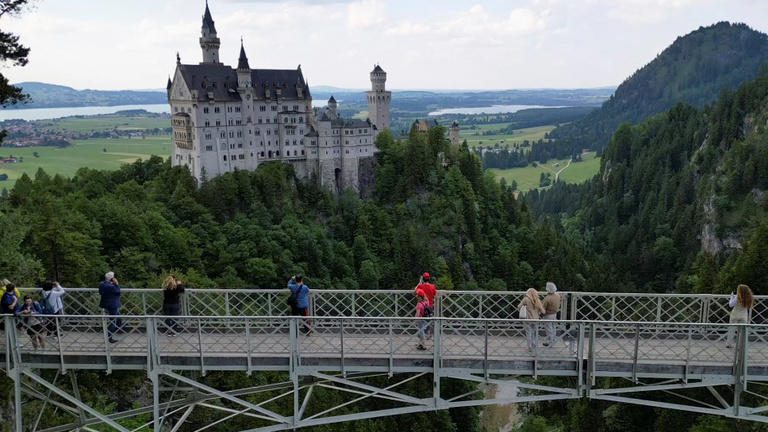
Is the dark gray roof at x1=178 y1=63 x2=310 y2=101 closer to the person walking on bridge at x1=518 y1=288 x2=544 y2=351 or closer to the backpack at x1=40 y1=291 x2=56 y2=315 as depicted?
the backpack at x1=40 y1=291 x2=56 y2=315

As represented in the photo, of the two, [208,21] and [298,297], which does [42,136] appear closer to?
[208,21]

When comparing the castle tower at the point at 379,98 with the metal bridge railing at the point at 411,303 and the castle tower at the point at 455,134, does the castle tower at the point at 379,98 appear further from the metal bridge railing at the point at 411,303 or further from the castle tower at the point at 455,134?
the metal bridge railing at the point at 411,303

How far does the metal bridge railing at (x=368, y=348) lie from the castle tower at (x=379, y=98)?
284ft

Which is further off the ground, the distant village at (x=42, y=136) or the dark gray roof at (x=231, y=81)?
the dark gray roof at (x=231, y=81)

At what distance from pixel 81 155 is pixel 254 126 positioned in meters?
77.7

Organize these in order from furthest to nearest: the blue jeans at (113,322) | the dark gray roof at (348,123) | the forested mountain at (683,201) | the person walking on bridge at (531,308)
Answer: the dark gray roof at (348,123) → the forested mountain at (683,201) → the blue jeans at (113,322) → the person walking on bridge at (531,308)

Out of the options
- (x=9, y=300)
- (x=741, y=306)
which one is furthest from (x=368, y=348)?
(x=741, y=306)

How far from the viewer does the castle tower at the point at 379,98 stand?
100688 mm

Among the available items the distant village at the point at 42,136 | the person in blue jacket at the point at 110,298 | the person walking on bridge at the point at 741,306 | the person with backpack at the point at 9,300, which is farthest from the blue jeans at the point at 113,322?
the distant village at the point at 42,136

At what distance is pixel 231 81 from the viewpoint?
84.2m

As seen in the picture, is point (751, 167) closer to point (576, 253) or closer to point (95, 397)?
point (576, 253)

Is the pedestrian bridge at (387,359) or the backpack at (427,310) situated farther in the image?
the backpack at (427,310)

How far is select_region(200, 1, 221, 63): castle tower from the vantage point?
289 ft

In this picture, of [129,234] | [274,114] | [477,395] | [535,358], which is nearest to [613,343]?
[535,358]
